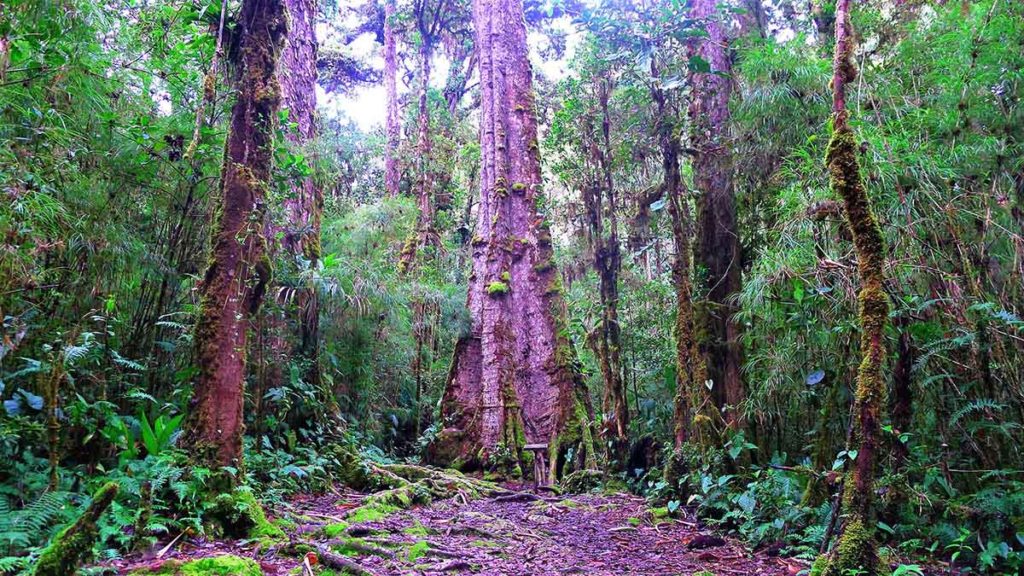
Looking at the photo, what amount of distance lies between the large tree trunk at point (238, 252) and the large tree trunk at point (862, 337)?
3.78 metres

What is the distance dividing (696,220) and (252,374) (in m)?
5.30

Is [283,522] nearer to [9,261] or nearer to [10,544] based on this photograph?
[10,544]

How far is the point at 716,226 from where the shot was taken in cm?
675

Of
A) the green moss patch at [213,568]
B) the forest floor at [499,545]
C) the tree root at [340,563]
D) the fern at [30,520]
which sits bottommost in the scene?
the forest floor at [499,545]

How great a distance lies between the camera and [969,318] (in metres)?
4.36

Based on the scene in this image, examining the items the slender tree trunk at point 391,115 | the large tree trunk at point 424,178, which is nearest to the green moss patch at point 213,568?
the large tree trunk at point 424,178

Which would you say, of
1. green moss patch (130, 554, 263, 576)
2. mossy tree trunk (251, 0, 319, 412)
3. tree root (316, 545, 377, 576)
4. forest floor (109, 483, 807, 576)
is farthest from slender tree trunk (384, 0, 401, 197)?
green moss patch (130, 554, 263, 576)

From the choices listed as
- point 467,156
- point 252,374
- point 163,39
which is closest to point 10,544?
point 252,374

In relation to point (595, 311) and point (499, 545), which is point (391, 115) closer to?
point (595, 311)

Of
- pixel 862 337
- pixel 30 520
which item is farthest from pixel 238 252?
pixel 862 337

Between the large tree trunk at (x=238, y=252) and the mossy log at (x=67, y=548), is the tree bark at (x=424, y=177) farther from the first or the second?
the mossy log at (x=67, y=548)

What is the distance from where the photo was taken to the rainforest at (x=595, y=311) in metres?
3.63

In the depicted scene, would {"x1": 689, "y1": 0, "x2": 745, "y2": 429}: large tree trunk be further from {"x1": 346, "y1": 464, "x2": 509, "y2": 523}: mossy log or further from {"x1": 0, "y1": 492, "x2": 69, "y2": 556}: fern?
{"x1": 0, "y1": 492, "x2": 69, "y2": 556}: fern

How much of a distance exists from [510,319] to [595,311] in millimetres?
1521
